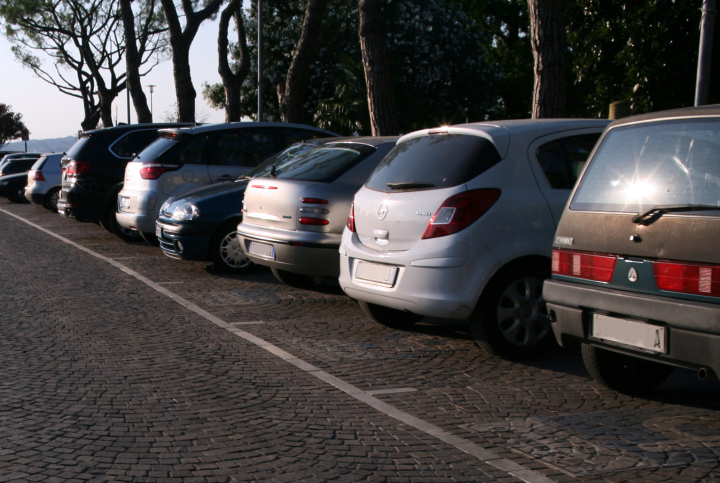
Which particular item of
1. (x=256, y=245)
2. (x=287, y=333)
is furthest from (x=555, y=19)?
(x=287, y=333)

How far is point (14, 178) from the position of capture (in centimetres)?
3155

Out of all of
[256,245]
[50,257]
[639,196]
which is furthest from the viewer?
[50,257]

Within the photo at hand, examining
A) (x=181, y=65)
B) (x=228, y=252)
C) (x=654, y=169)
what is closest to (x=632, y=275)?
(x=654, y=169)

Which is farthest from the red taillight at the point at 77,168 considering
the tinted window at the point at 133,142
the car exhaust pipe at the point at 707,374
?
the car exhaust pipe at the point at 707,374

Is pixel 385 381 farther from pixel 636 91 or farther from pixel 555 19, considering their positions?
pixel 636 91

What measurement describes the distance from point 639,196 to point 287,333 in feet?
11.5

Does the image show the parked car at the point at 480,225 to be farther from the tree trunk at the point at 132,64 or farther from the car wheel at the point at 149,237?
the tree trunk at the point at 132,64

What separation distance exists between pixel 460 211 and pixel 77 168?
10.8 meters

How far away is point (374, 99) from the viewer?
16.7 m

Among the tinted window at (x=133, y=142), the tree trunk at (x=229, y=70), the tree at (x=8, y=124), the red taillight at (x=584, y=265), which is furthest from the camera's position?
the tree at (x=8, y=124)

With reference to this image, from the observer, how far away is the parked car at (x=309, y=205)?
862cm

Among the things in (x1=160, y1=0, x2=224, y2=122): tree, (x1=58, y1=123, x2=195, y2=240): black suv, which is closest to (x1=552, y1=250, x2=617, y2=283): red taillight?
(x1=58, y1=123, x2=195, y2=240): black suv

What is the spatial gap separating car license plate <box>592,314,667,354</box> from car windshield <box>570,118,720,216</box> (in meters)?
0.60

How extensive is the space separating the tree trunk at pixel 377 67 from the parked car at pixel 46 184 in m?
11.6
